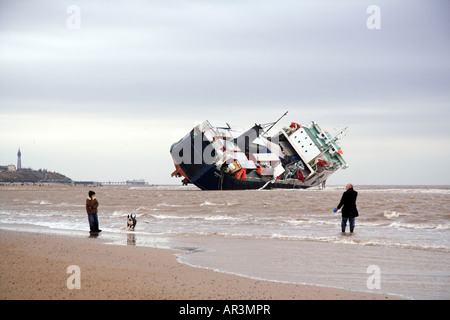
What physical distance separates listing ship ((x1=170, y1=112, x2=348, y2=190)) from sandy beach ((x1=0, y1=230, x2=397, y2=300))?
40.2m

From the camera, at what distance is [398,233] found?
16.0 meters

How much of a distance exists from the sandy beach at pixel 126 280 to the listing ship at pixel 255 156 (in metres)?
40.2

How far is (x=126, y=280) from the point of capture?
7906 mm

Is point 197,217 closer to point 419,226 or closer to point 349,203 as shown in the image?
point 349,203

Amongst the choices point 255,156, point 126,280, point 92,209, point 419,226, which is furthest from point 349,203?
point 255,156

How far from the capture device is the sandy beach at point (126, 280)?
693cm

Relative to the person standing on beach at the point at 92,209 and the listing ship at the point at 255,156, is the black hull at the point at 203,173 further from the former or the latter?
the person standing on beach at the point at 92,209

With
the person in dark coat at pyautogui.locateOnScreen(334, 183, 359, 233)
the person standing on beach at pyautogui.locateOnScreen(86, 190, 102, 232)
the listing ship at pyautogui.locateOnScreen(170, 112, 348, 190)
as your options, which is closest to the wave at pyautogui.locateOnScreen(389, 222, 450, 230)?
the person in dark coat at pyautogui.locateOnScreen(334, 183, 359, 233)

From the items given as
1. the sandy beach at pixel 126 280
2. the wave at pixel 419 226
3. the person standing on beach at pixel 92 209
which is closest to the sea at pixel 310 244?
the wave at pixel 419 226

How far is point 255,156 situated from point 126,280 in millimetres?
48733

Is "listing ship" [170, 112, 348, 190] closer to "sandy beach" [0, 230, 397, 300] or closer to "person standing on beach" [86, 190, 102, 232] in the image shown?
"person standing on beach" [86, 190, 102, 232]

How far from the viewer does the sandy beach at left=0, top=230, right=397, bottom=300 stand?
22.7 ft
